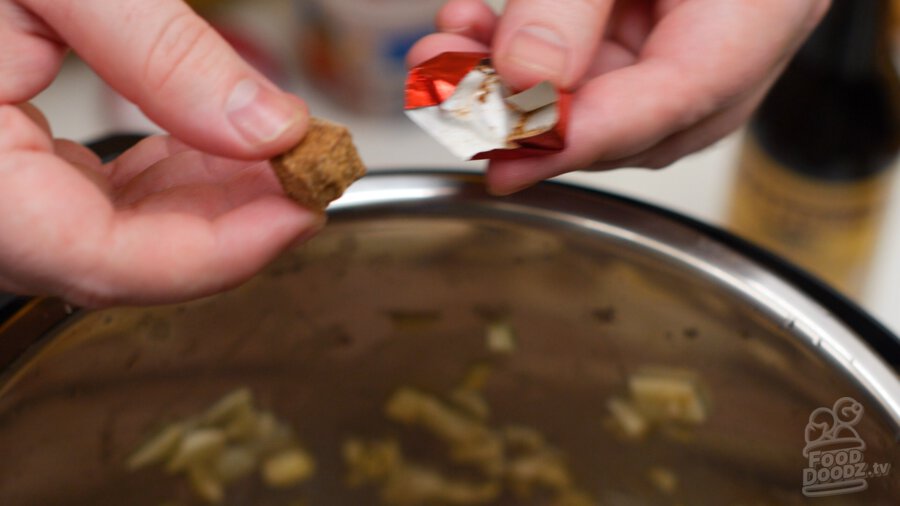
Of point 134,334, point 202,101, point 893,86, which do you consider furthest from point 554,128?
point 893,86

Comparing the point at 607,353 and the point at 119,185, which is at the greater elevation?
the point at 119,185

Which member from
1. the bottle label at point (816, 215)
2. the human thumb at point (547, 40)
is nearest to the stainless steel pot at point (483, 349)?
the human thumb at point (547, 40)

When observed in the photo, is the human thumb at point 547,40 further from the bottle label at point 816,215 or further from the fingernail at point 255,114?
the bottle label at point 816,215

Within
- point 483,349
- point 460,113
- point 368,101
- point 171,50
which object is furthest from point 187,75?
point 368,101

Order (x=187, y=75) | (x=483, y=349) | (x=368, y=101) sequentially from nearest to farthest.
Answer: (x=187, y=75) → (x=483, y=349) → (x=368, y=101)

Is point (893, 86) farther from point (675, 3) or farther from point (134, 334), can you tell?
point (134, 334)

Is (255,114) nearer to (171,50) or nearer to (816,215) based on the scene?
(171,50)
